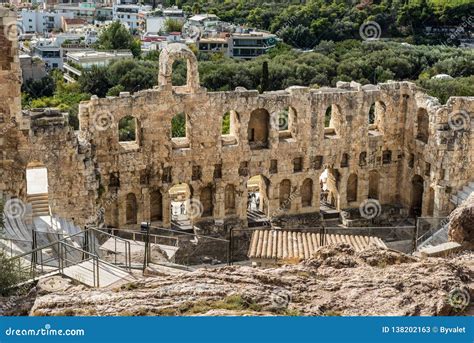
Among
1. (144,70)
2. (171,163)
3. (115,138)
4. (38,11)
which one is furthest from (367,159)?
(38,11)

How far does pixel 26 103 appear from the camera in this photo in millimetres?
68812

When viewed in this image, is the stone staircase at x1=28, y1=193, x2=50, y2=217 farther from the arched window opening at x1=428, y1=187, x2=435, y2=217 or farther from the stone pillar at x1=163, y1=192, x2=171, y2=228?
the arched window opening at x1=428, y1=187, x2=435, y2=217

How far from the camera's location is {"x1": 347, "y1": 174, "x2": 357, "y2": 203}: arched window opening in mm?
33375

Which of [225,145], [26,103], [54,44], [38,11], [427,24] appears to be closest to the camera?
[225,145]

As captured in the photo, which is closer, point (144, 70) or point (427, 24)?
point (144, 70)

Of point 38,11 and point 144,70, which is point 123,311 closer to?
point 144,70

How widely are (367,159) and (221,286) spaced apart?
22.3 m
